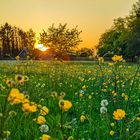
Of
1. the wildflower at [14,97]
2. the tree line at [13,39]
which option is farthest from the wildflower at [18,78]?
the tree line at [13,39]

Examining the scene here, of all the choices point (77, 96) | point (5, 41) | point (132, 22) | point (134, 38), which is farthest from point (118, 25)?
point (77, 96)

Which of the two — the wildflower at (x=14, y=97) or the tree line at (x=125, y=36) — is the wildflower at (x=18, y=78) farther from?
the tree line at (x=125, y=36)

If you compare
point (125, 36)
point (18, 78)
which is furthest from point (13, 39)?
point (18, 78)

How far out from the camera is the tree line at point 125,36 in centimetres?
6862

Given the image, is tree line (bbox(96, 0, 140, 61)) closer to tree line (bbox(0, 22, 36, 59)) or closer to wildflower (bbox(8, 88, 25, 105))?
tree line (bbox(0, 22, 36, 59))

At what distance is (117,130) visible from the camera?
3514mm

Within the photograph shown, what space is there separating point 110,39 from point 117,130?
298 ft

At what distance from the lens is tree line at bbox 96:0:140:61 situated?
68625mm

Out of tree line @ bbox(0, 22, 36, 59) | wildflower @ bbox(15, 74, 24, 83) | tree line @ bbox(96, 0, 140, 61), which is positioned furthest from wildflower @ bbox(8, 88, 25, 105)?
tree line @ bbox(0, 22, 36, 59)

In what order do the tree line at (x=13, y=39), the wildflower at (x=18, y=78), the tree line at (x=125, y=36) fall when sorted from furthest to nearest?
1. the tree line at (x=13, y=39)
2. the tree line at (x=125, y=36)
3. the wildflower at (x=18, y=78)

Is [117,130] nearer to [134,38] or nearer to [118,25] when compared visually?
[134,38]

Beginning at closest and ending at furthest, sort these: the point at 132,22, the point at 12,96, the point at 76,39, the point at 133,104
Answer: the point at 12,96, the point at 133,104, the point at 76,39, the point at 132,22

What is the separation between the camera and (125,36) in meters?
72.7

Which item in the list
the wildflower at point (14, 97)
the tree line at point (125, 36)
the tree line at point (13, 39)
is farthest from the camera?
the tree line at point (13, 39)
